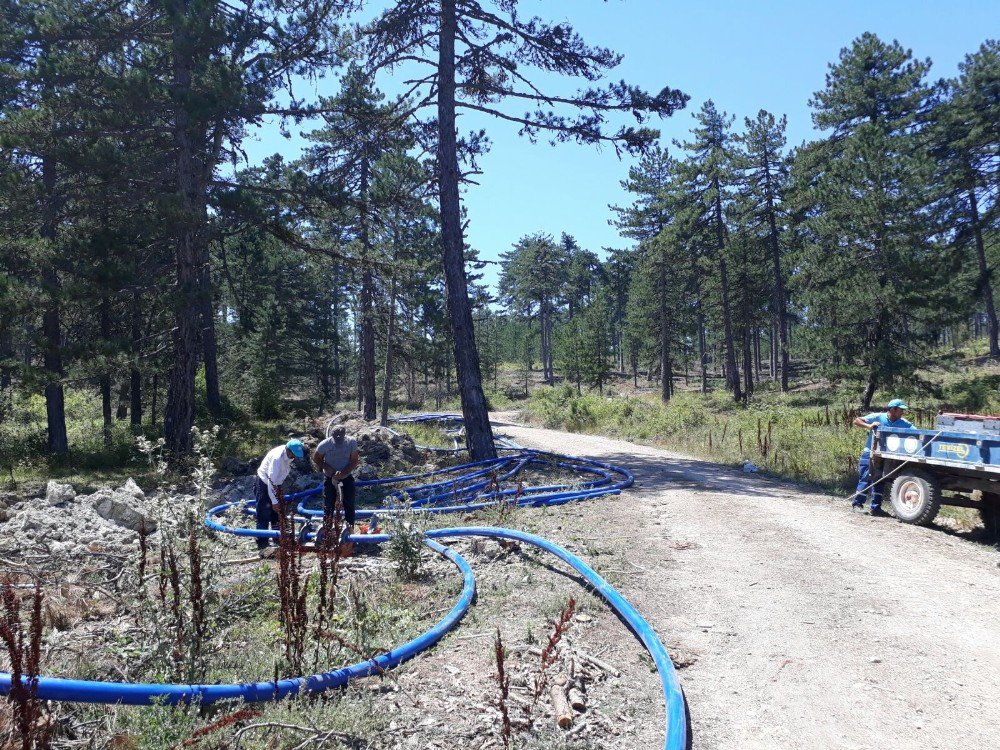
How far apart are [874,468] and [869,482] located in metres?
0.25

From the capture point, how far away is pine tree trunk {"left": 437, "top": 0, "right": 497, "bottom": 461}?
12.7 meters

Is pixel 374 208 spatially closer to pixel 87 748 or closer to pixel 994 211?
pixel 87 748

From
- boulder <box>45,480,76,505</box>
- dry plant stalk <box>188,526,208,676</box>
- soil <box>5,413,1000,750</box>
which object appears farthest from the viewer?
boulder <box>45,480,76,505</box>

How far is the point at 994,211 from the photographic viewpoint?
26.0 m

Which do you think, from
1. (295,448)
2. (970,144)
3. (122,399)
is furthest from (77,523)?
(970,144)

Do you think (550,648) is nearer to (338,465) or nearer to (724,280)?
(338,465)

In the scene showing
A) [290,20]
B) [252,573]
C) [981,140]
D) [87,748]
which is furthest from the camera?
[981,140]

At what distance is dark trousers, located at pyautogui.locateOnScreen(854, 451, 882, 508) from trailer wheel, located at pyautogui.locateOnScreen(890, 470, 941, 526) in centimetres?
29

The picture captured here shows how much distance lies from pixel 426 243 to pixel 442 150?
11043 millimetres

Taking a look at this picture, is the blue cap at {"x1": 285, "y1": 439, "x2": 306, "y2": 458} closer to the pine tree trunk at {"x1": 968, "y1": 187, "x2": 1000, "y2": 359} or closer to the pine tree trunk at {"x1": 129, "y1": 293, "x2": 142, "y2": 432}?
the pine tree trunk at {"x1": 129, "y1": 293, "x2": 142, "y2": 432}

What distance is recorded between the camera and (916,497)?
763 centimetres

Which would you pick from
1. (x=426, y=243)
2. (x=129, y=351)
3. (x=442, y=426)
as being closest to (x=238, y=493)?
(x=129, y=351)

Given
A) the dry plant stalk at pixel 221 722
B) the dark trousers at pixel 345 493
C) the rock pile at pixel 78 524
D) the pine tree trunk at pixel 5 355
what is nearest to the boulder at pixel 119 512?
the rock pile at pixel 78 524

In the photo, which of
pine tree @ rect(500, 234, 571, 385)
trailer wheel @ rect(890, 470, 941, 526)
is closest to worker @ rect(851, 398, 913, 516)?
trailer wheel @ rect(890, 470, 941, 526)
